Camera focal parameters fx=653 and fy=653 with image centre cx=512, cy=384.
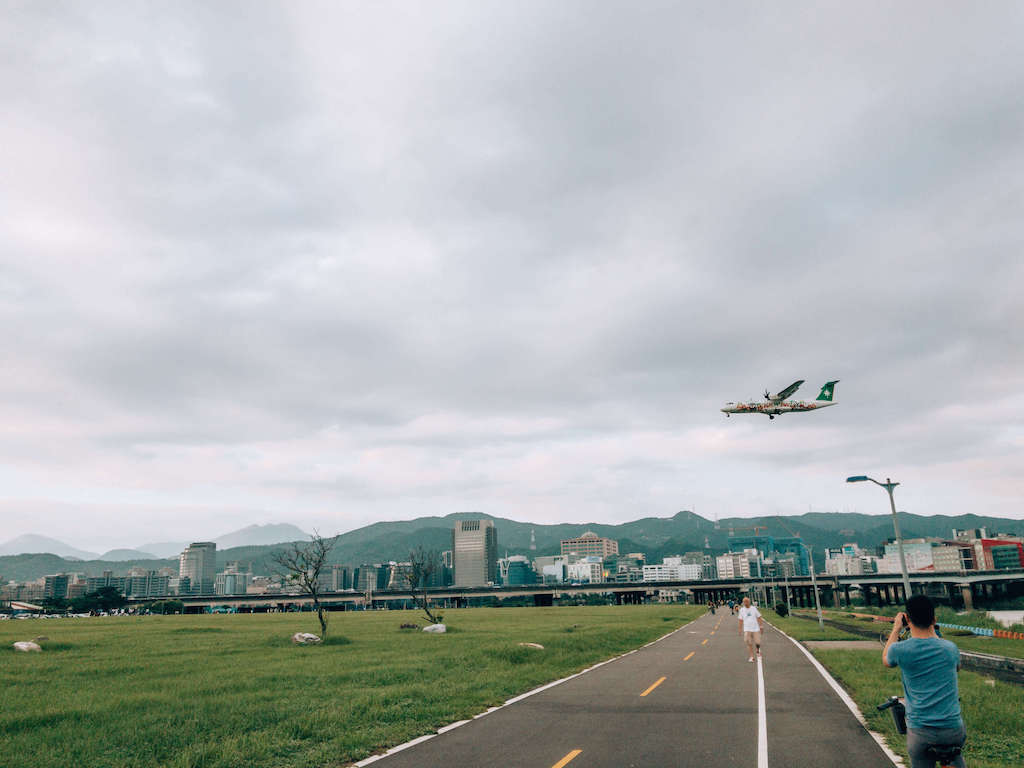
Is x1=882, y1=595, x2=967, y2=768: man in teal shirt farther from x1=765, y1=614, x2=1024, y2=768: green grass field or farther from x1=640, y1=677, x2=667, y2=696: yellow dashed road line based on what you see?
x1=640, y1=677, x2=667, y2=696: yellow dashed road line

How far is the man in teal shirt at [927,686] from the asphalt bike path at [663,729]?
13.5 ft

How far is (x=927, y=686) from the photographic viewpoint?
616 centimetres

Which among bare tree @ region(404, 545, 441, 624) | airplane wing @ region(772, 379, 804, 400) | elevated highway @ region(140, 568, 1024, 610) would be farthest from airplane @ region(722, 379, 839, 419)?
elevated highway @ region(140, 568, 1024, 610)

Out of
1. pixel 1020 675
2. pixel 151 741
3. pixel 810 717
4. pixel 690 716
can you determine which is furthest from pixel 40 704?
pixel 1020 675

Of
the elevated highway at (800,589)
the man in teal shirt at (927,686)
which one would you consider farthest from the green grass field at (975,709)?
the elevated highway at (800,589)

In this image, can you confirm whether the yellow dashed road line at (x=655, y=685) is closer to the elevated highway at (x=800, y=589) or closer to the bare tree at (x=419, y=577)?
the bare tree at (x=419, y=577)

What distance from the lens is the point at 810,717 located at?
43.3 feet

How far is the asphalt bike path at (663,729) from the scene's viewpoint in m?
9.98

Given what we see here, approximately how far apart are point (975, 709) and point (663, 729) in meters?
6.57

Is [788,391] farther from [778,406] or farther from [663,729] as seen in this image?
[663,729]

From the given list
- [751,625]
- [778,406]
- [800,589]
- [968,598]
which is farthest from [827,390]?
[800,589]

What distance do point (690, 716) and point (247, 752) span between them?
27.7 ft

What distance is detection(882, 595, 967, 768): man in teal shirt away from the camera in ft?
19.6

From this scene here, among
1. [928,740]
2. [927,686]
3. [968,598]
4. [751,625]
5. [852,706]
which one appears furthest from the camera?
[968,598]
